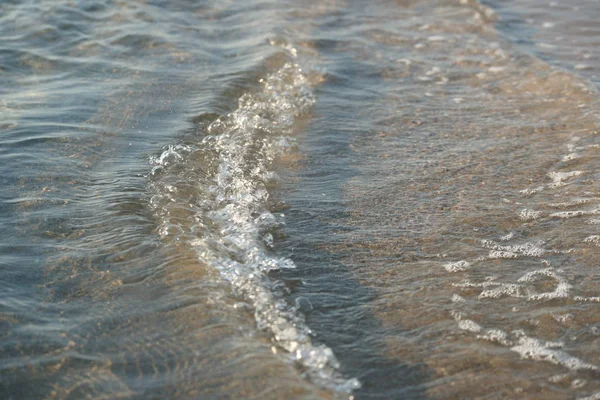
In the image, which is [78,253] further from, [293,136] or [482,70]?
[482,70]

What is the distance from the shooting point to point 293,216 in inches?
179

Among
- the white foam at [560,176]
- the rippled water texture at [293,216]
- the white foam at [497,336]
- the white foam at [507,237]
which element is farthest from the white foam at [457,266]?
the white foam at [560,176]

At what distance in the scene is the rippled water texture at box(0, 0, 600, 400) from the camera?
3.17m

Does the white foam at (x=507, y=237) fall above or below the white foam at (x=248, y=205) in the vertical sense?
below

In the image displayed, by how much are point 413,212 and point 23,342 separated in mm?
2546

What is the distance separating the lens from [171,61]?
741 centimetres

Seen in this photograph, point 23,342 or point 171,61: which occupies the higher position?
point 171,61

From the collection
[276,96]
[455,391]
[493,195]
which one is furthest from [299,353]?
[276,96]

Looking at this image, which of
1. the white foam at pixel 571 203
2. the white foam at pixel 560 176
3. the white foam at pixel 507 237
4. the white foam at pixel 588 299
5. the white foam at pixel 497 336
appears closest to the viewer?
the white foam at pixel 497 336

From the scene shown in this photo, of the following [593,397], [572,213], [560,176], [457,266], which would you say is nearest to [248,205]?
[457,266]

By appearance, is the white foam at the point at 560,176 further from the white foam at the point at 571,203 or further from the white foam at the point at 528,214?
the white foam at the point at 528,214

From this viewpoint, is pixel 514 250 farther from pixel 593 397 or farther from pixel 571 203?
pixel 593 397

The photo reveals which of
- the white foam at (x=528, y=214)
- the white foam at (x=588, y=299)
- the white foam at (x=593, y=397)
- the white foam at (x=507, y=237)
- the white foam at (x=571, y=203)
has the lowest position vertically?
the white foam at (x=593, y=397)

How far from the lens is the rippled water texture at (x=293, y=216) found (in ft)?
10.4
